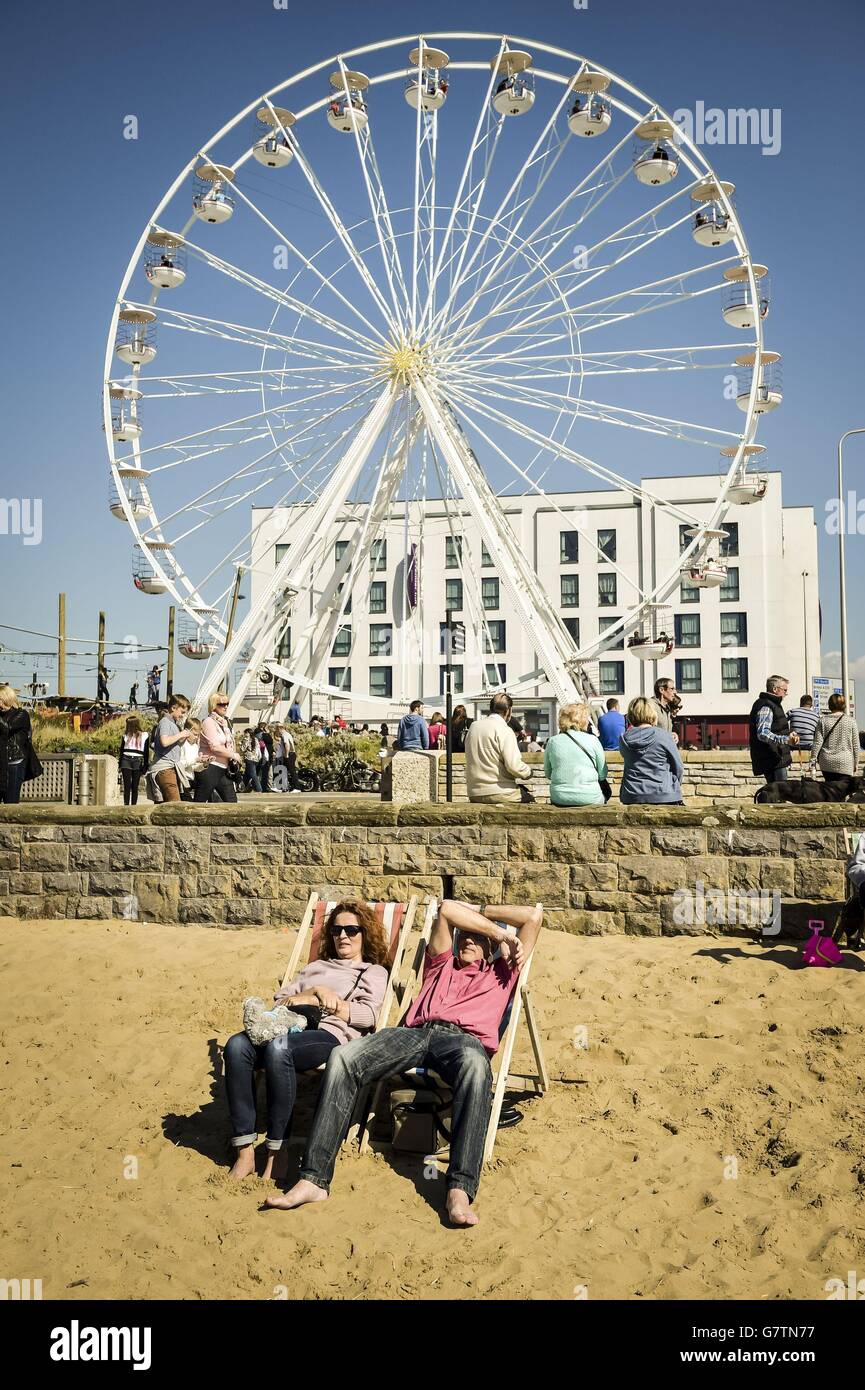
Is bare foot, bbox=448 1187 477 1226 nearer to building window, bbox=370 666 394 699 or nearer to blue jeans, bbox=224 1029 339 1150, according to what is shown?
blue jeans, bbox=224 1029 339 1150

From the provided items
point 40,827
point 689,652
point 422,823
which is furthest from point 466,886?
point 689,652

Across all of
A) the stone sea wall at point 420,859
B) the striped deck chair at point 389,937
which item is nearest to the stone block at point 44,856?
the stone sea wall at point 420,859

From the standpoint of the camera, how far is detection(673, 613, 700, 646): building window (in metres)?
57.0

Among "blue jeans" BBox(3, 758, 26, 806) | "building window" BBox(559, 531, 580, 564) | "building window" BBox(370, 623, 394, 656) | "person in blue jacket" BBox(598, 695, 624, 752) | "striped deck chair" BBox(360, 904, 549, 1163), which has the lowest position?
"striped deck chair" BBox(360, 904, 549, 1163)

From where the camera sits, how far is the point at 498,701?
10336 mm

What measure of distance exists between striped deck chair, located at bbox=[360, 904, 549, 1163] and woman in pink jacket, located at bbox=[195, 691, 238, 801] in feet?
14.6

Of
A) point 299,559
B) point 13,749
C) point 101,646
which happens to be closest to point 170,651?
point 101,646

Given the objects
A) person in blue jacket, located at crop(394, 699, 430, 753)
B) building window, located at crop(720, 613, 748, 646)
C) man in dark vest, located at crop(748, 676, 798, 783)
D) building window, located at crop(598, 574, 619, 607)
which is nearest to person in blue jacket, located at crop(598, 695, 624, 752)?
person in blue jacket, located at crop(394, 699, 430, 753)

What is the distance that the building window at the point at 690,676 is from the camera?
56.5m

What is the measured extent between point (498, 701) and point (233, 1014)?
431 centimetres

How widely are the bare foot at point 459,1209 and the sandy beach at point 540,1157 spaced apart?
46mm

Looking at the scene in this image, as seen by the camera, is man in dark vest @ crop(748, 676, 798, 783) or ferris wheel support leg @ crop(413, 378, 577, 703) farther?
ferris wheel support leg @ crop(413, 378, 577, 703)

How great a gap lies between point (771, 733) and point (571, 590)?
48045 millimetres
